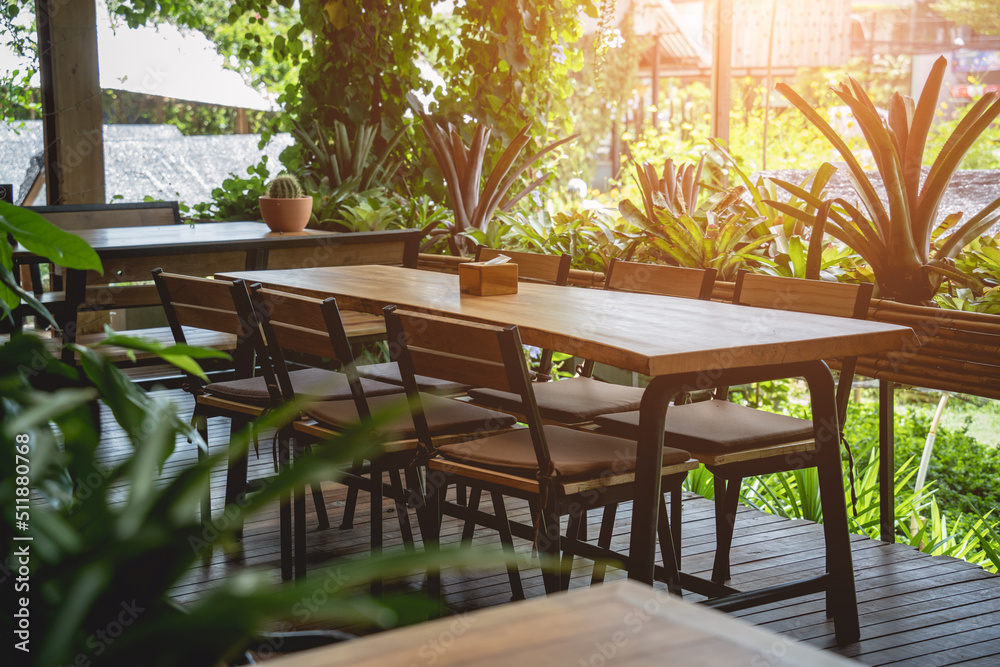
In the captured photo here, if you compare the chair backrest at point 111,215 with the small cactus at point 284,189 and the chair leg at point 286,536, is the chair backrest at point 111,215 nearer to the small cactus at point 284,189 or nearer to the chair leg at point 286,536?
the small cactus at point 284,189

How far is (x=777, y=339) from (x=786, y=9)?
8.02 metres

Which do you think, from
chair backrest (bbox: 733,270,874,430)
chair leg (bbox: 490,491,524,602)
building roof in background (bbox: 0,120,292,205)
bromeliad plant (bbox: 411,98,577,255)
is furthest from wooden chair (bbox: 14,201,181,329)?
chair backrest (bbox: 733,270,874,430)

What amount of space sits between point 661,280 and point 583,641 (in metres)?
2.28

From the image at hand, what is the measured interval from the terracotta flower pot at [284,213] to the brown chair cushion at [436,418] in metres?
1.88

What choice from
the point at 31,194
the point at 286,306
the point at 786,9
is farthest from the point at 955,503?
the point at 786,9

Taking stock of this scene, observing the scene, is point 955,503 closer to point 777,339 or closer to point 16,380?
point 777,339

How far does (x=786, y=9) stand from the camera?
9039 mm

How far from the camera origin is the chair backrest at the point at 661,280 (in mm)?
2820

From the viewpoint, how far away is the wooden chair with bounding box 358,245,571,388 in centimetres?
290

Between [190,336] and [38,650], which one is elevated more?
[38,650]

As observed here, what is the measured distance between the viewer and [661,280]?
2957mm

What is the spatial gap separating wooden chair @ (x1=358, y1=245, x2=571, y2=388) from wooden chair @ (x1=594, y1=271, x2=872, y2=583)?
586 millimetres

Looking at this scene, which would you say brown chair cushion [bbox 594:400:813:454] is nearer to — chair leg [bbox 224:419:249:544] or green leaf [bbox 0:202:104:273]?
chair leg [bbox 224:419:249:544]

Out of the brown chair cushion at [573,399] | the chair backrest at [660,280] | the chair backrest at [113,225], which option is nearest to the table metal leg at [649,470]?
the brown chair cushion at [573,399]
